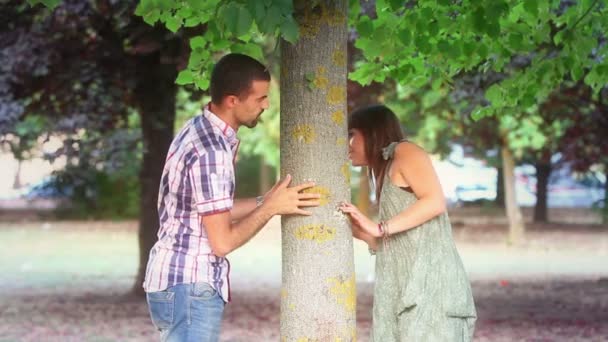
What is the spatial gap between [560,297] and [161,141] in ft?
19.3

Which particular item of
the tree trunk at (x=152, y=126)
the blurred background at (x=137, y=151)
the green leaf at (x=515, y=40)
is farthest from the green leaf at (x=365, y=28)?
the tree trunk at (x=152, y=126)

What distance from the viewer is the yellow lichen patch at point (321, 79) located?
4.30m

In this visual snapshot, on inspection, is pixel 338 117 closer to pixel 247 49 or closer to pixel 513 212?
pixel 247 49

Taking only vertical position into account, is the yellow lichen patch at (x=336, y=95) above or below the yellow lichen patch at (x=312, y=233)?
above

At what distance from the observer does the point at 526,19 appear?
261 inches

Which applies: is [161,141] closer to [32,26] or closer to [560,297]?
[32,26]

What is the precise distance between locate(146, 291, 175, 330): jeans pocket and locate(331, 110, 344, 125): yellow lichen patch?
2.96ft

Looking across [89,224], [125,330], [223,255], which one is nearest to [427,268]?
[223,255]

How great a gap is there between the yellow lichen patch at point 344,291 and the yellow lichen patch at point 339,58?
0.83 m

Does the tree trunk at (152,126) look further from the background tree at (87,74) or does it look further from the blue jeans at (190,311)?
the blue jeans at (190,311)

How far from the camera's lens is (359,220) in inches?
179

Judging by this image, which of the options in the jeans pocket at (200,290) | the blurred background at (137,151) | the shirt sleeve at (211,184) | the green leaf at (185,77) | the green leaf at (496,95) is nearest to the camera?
the shirt sleeve at (211,184)

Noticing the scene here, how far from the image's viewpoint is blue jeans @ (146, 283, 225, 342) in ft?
13.6

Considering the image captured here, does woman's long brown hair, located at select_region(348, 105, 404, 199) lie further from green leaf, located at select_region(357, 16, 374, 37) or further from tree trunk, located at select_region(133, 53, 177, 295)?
tree trunk, located at select_region(133, 53, 177, 295)
